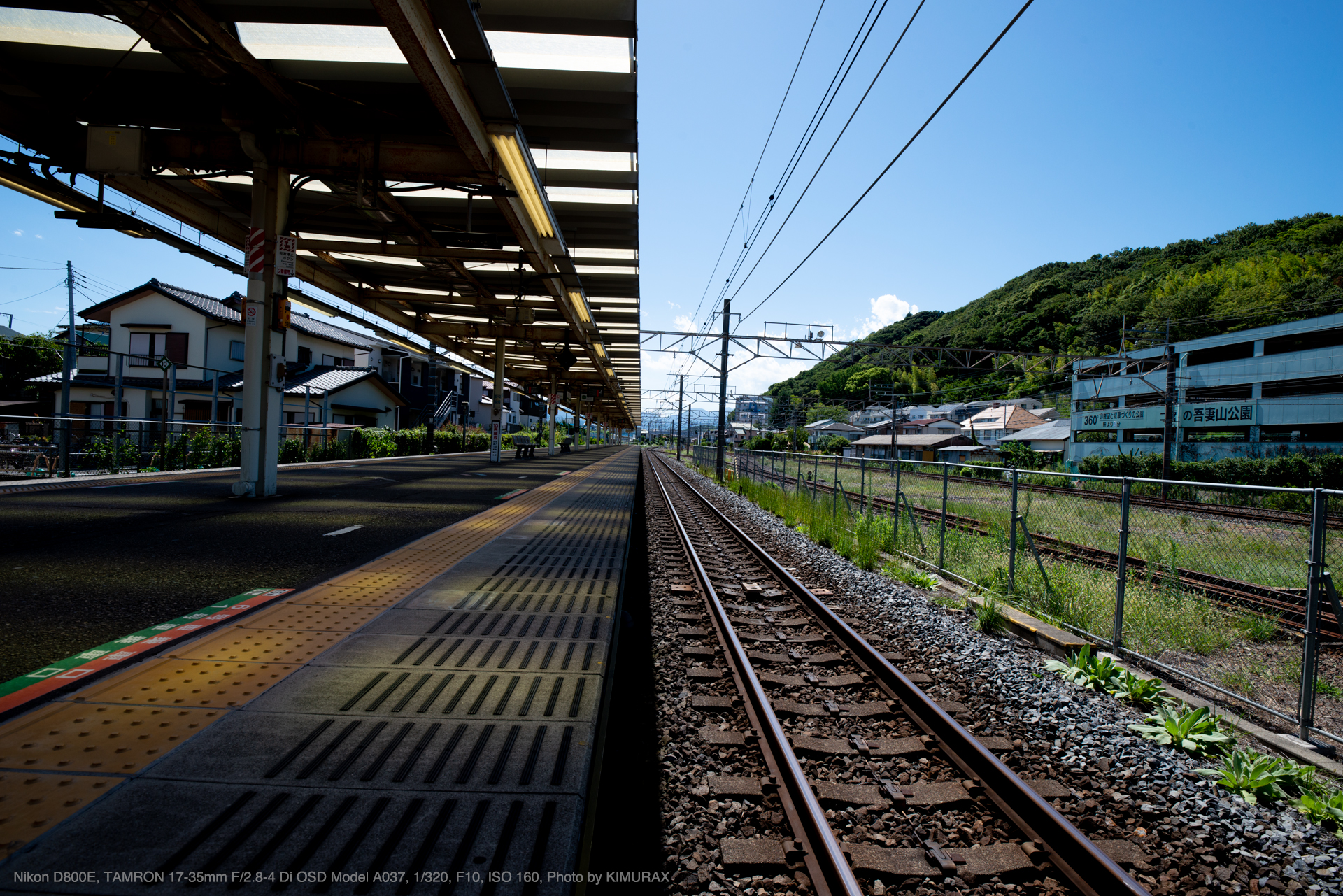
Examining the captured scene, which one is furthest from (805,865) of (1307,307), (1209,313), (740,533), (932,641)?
(1209,313)

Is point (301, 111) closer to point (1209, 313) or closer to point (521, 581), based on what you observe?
point (521, 581)

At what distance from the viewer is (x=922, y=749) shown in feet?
13.1

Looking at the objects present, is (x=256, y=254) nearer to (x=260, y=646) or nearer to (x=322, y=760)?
(x=260, y=646)

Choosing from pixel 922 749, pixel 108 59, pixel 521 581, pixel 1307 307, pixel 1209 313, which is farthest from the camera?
pixel 1209 313

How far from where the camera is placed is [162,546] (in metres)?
6.54

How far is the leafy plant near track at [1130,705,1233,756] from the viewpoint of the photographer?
4055mm

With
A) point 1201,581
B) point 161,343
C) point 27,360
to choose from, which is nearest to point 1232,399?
point 1201,581

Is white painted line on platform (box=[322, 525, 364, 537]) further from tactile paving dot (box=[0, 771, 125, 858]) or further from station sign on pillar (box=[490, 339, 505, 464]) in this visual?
station sign on pillar (box=[490, 339, 505, 464])

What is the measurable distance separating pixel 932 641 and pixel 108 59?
41.8 feet

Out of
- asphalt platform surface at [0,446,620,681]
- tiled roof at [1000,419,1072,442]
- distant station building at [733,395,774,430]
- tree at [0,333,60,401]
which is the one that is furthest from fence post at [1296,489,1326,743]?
tiled roof at [1000,419,1072,442]

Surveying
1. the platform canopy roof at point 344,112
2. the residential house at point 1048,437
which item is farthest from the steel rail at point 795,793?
the residential house at point 1048,437

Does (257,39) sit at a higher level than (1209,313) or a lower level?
lower

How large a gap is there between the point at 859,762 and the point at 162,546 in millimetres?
6885

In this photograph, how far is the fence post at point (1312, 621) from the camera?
13.6 feet
